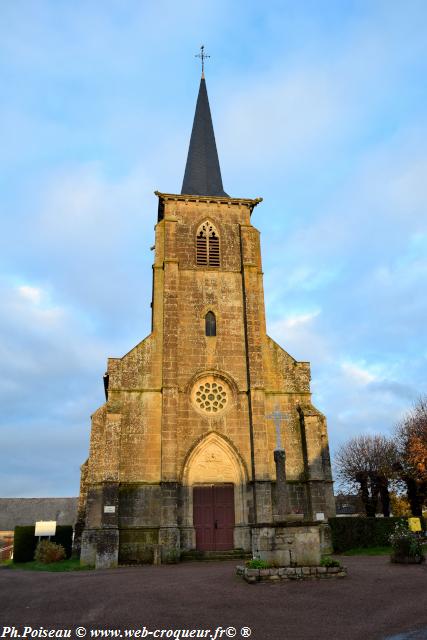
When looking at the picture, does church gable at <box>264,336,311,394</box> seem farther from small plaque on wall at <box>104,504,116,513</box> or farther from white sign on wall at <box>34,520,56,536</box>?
white sign on wall at <box>34,520,56,536</box>

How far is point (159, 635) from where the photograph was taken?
6.60m

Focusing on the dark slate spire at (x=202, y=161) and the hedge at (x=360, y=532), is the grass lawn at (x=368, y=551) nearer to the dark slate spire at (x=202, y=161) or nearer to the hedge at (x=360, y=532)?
the hedge at (x=360, y=532)

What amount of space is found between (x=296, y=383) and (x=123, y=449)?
7.92 metres

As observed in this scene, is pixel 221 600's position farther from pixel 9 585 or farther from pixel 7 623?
pixel 9 585

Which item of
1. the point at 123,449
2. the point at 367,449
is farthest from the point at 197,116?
the point at 367,449

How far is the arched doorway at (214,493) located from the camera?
19594 mm

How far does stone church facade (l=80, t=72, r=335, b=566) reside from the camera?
19.0 m

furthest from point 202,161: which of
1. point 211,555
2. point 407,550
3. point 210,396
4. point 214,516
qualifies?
point 407,550

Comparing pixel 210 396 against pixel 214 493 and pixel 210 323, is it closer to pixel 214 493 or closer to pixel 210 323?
pixel 210 323

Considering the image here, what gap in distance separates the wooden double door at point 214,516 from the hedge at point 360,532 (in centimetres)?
410

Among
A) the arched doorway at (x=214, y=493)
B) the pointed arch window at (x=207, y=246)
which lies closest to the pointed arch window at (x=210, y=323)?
the pointed arch window at (x=207, y=246)

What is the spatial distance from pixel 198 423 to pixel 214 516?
3.70m

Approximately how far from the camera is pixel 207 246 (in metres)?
24.6

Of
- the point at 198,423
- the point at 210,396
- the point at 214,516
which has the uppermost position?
the point at 210,396
